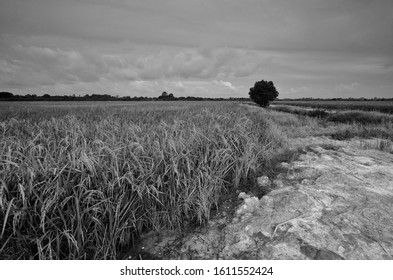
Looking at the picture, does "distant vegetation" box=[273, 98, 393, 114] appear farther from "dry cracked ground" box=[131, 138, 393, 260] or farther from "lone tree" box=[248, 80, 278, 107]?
"dry cracked ground" box=[131, 138, 393, 260]

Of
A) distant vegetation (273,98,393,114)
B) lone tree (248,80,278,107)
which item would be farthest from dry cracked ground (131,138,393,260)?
lone tree (248,80,278,107)

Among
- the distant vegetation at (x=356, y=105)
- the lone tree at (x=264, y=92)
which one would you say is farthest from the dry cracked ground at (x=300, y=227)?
the lone tree at (x=264, y=92)

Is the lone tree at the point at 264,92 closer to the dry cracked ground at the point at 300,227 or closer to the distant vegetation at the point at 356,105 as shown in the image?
the distant vegetation at the point at 356,105

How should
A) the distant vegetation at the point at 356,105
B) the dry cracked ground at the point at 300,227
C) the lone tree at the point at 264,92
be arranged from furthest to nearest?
the lone tree at the point at 264,92
the distant vegetation at the point at 356,105
the dry cracked ground at the point at 300,227

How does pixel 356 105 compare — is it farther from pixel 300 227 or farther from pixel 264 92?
pixel 300 227

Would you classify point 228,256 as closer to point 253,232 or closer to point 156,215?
point 253,232

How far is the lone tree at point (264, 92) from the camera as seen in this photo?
55844 millimetres

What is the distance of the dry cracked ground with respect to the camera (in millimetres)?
2225

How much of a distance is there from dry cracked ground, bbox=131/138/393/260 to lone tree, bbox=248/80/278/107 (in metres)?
55.1

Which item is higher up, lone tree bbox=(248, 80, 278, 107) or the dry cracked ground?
lone tree bbox=(248, 80, 278, 107)

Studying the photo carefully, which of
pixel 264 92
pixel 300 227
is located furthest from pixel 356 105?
pixel 300 227

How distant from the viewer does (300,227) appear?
2533mm

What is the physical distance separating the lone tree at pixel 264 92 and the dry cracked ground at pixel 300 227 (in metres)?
55.1

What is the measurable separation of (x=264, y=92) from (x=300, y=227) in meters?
57.5
